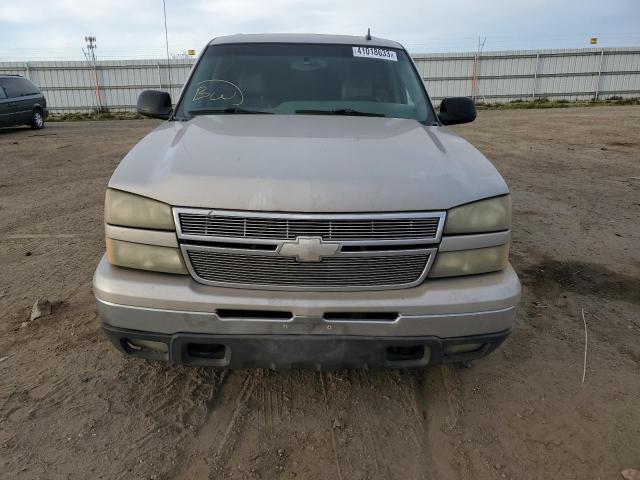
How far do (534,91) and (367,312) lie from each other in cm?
2716

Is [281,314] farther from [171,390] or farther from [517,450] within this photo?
[517,450]

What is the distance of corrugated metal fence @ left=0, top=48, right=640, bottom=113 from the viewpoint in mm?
24016

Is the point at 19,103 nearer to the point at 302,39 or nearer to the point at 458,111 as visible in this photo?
the point at 302,39

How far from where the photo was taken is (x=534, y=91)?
25.8 metres

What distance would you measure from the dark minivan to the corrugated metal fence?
9.22m

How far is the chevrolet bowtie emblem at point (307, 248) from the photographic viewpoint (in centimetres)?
204

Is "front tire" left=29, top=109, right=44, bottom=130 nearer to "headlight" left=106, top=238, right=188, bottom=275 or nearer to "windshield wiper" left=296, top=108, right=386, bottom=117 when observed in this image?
"windshield wiper" left=296, top=108, right=386, bottom=117

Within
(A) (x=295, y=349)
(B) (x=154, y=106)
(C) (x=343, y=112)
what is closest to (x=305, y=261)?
(A) (x=295, y=349)

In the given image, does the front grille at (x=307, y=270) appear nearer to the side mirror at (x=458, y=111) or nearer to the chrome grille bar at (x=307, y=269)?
the chrome grille bar at (x=307, y=269)

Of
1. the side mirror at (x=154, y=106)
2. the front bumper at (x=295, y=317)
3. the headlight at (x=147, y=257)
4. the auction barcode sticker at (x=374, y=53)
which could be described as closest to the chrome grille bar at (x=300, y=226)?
the headlight at (x=147, y=257)

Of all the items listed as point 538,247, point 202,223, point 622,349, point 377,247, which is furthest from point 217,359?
point 538,247

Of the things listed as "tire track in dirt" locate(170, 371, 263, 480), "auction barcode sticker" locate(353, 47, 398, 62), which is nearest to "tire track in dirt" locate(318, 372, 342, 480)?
"tire track in dirt" locate(170, 371, 263, 480)

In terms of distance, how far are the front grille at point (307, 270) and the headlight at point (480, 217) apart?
167 millimetres

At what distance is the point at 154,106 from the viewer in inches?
143
